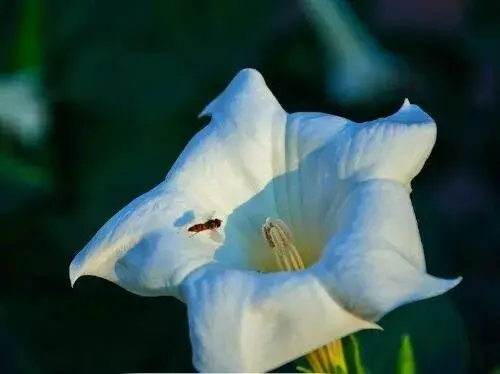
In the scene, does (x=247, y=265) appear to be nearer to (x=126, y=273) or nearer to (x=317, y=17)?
(x=126, y=273)

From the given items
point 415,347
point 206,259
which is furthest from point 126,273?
point 415,347

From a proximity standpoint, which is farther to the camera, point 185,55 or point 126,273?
point 185,55

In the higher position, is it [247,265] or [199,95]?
[199,95]

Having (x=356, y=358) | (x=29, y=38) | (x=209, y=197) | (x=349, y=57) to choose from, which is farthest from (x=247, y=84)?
(x=29, y=38)

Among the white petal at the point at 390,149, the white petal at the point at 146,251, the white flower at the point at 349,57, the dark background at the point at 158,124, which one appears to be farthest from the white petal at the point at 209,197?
the white flower at the point at 349,57

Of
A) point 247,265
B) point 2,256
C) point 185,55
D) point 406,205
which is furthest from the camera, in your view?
point 185,55

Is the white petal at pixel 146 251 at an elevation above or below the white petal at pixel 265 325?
above

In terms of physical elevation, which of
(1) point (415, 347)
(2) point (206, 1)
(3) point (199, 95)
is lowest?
(1) point (415, 347)

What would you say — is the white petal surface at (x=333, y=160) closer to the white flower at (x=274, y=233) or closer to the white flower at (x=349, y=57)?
the white flower at (x=274, y=233)
